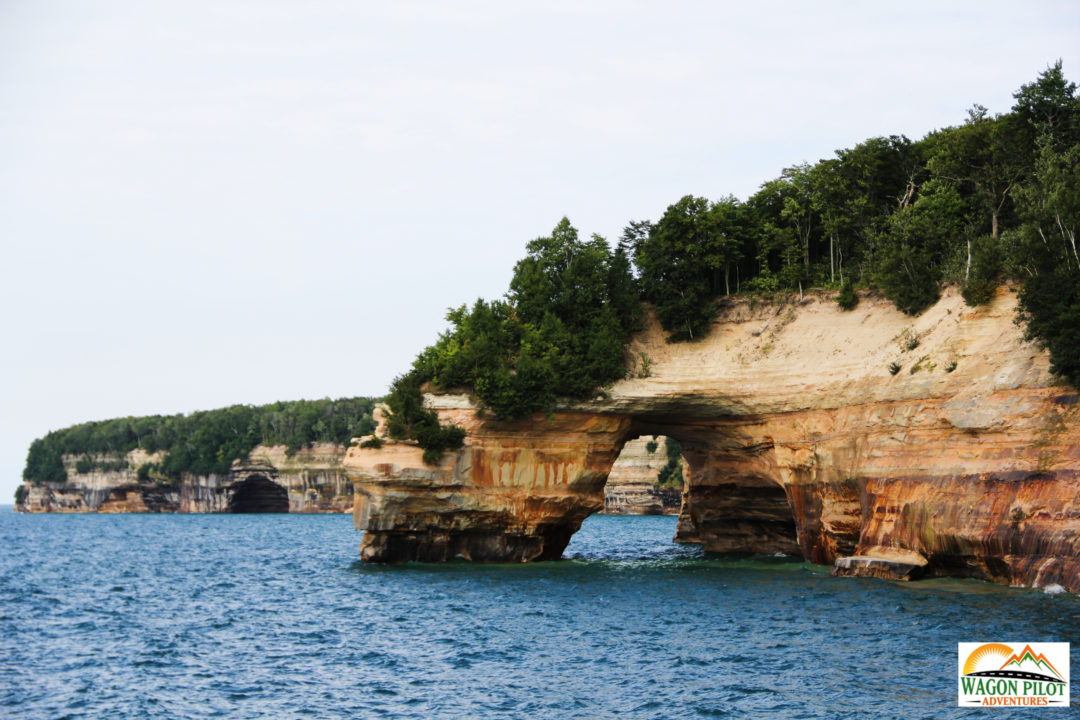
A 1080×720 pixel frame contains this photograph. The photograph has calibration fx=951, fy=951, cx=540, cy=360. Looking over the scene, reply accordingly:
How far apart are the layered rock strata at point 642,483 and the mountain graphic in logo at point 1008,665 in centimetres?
10614

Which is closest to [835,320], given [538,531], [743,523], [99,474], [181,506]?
[743,523]

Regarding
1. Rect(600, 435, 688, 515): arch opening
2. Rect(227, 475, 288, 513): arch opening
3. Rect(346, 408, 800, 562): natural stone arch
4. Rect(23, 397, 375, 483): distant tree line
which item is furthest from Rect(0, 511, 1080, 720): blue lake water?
Rect(227, 475, 288, 513): arch opening

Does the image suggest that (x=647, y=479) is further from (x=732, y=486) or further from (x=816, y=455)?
(x=816, y=455)

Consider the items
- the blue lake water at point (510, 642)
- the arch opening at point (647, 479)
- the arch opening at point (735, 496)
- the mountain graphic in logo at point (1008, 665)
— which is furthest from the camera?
the arch opening at point (647, 479)

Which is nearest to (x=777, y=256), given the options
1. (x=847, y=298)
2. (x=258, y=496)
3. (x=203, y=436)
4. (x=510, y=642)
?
(x=847, y=298)

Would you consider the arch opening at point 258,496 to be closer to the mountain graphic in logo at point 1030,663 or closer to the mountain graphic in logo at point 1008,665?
the mountain graphic in logo at point 1008,665

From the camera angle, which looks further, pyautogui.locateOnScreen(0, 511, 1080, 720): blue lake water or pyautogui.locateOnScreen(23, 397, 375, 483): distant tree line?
pyautogui.locateOnScreen(23, 397, 375, 483): distant tree line

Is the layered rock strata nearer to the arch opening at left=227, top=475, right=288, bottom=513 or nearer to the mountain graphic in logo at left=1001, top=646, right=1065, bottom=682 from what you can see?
the arch opening at left=227, top=475, right=288, bottom=513

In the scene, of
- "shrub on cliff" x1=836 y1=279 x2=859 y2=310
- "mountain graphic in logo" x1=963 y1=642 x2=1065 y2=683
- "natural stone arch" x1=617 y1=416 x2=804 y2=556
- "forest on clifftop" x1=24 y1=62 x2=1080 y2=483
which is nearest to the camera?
"mountain graphic in logo" x1=963 y1=642 x2=1065 y2=683

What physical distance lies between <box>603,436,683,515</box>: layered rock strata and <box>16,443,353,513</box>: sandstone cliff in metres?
41.7

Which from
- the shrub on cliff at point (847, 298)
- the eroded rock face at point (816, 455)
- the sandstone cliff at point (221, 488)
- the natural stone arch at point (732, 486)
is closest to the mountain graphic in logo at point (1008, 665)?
the eroded rock face at point (816, 455)

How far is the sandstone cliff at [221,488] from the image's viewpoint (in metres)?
149

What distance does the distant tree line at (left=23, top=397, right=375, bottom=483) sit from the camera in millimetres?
150875

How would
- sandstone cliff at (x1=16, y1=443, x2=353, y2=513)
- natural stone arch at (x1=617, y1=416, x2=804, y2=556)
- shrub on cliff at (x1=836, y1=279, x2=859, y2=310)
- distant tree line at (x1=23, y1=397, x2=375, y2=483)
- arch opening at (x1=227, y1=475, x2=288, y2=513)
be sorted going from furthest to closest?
1. arch opening at (x1=227, y1=475, x2=288, y2=513)
2. distant tree line at (x1=23, y1=397, x2=375, y2=483)
3. sandstone cliff at (x1=16, y1=443, x2=353, y2=513)
4. natural stone arch at (x1=617, y1=416, x2=804, y2=556)
5. shrub on cliff at (x1=836, y1=279, x2=859, y2=310)
